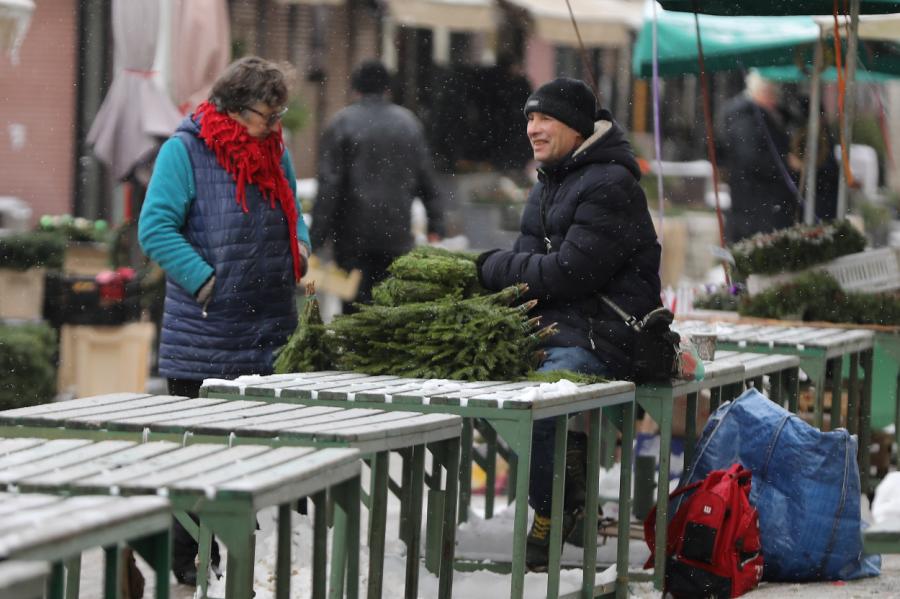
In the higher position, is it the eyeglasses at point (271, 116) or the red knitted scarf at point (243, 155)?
the eyeglasses at point (271, 116)

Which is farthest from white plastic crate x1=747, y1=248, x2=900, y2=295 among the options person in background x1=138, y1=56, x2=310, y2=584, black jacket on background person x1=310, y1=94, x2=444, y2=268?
person in background x1=138, y1=56, x2=310, y2=584

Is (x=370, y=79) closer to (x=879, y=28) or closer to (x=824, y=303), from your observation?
(x=824, y=303)

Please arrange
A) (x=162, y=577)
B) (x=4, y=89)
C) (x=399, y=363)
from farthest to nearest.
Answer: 1. (x=4, y=89)
2. (x=399, y=363)
3. (x=162, y=577)

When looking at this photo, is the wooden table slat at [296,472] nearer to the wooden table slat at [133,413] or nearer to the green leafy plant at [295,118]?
the wooden table slat at [133,413]

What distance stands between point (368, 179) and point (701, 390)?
4169 mm

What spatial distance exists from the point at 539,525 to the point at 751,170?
649cm

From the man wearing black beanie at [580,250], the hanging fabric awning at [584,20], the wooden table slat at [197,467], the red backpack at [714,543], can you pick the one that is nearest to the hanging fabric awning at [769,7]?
the man wearing black beanie at [580,250]

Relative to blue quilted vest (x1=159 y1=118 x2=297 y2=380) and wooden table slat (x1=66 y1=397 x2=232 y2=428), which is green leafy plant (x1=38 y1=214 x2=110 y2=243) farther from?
wooden table slat (x1=66 y1=397 x2=232 y2=428)

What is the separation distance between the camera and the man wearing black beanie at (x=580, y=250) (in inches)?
235

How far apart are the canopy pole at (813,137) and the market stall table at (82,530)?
8.46 m

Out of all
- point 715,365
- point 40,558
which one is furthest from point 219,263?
point 40,558

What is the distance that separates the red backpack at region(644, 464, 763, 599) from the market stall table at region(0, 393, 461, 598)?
4.74ft

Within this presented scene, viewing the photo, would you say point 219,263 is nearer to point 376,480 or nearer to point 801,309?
point 376,480

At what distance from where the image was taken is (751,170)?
1238cm
